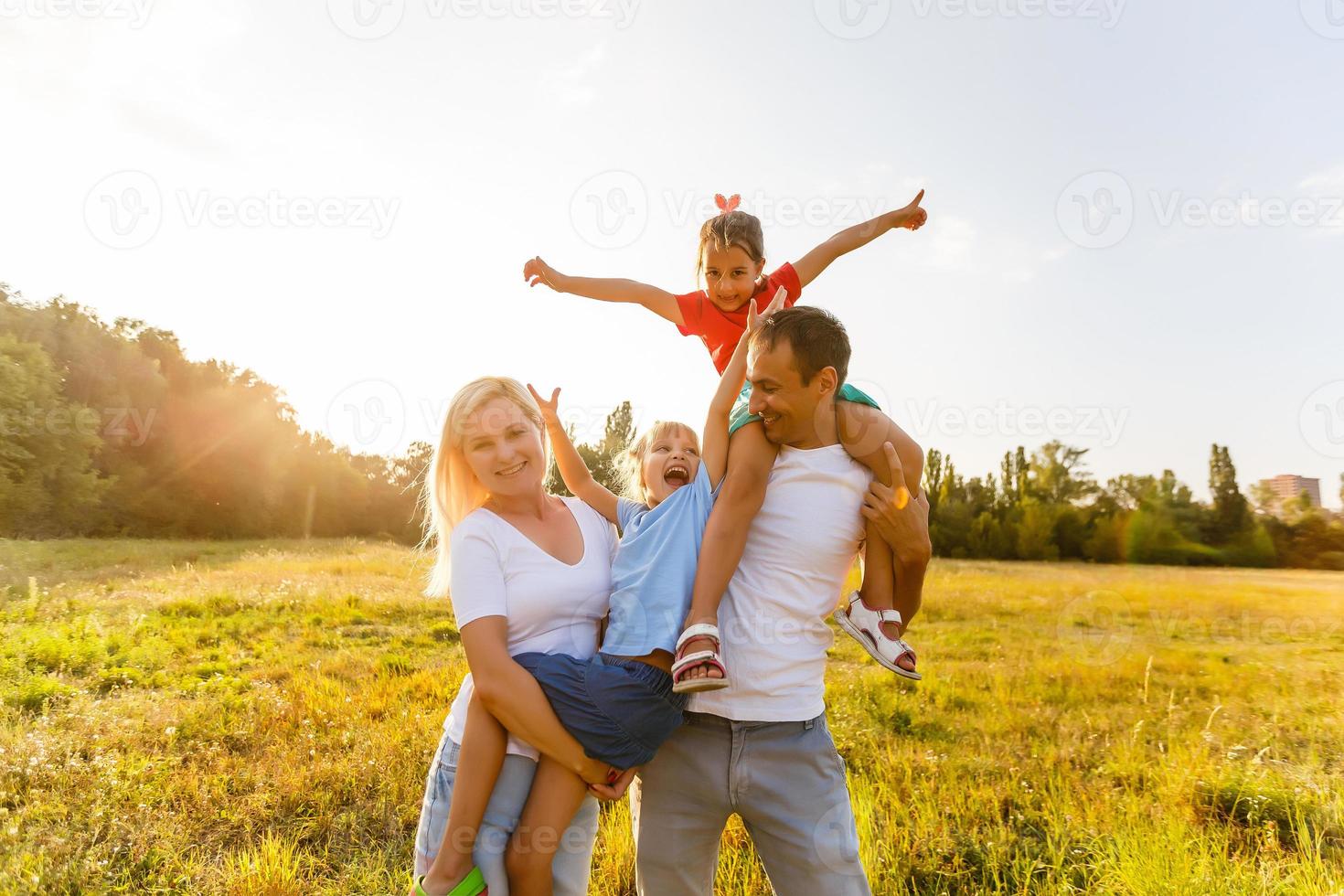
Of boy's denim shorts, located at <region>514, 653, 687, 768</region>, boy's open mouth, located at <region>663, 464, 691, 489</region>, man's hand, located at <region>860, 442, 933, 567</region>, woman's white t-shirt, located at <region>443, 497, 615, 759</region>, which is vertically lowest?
boy's denim shorts, located at <region>514, 653, 687, 768</region>

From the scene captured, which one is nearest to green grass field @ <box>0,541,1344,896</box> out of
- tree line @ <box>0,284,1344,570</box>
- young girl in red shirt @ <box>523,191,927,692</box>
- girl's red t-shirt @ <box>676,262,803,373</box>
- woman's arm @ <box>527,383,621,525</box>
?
young girl in red shirt @ <box>523,191,927,692</box>

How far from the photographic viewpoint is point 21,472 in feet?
67.3

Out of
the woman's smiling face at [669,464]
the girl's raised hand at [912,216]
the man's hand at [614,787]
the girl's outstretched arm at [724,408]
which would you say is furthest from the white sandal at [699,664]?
the girl's raised hand at [912,216]

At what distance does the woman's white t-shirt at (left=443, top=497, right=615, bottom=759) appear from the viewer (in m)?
2.55

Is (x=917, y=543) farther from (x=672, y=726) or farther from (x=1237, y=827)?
(x=1237, y=827)

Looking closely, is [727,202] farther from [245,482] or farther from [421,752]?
[245,482]

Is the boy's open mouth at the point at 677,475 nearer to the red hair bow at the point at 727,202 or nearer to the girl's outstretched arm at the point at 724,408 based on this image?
the girl's outstretched arm at the point at 724,408

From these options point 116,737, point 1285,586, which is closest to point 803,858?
point 116,737

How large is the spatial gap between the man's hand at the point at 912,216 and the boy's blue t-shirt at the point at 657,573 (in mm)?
2179

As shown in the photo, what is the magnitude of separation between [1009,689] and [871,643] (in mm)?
7854

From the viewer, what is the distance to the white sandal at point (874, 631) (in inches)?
116

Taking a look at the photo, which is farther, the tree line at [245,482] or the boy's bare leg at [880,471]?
the tree line at [245,482]

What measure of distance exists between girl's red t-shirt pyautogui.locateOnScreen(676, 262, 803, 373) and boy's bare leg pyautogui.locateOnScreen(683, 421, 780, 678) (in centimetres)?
154

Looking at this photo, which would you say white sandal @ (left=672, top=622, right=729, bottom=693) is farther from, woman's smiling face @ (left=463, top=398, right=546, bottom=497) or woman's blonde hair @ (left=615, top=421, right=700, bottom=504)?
woman's blonde hair @ (left=615, top=421, right=700, bottom=504)
